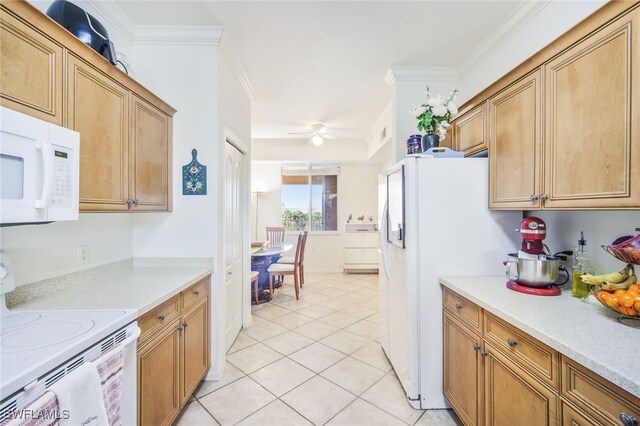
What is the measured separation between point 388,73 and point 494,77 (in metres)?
0.99

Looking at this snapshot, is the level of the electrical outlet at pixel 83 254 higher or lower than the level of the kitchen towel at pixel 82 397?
higher

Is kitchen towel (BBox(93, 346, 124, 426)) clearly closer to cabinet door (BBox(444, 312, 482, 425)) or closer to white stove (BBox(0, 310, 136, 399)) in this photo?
white stove (BBox(0, 310, 136, 399))

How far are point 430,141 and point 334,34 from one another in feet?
3.92

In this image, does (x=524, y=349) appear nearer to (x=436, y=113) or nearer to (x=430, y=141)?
(x=430, y=141)

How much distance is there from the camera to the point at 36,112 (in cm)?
111

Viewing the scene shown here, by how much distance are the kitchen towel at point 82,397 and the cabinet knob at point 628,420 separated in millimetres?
1650

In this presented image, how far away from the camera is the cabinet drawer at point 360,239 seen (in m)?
5.88

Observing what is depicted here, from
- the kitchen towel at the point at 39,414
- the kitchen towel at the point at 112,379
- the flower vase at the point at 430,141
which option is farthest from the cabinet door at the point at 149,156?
the flower vase at the point at 430,141

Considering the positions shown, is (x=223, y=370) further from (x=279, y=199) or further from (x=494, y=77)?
(x=279, y=199)

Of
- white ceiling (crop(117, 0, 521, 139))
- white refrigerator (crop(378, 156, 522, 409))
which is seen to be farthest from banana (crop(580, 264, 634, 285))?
white ceiling (crop(117, 0, 521, 139))

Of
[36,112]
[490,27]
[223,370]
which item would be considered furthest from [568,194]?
[223,370]

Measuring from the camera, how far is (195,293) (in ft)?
6.24

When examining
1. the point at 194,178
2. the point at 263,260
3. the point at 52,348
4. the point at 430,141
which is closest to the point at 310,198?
the point at 263,260

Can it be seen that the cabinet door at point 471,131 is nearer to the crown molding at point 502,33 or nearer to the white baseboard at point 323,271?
the crown molding at point 502,33
